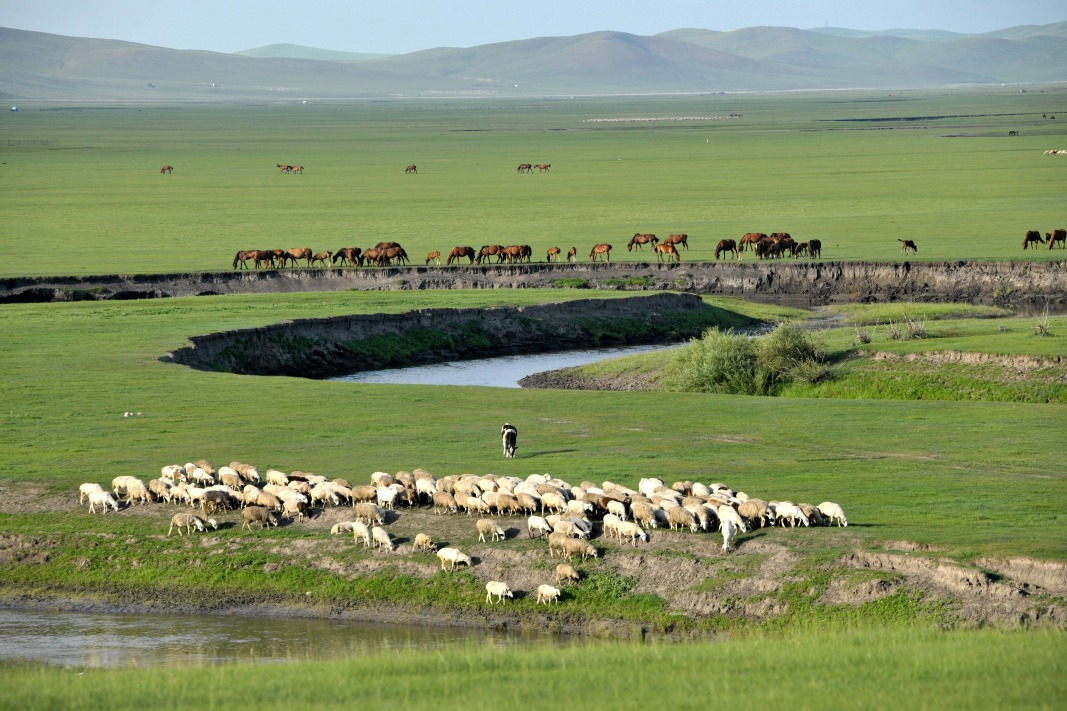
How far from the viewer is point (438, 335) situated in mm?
47438

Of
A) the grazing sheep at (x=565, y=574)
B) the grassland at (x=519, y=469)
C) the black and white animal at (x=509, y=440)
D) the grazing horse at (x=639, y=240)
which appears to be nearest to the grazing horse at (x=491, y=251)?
the grassland at (x=519, y=469)

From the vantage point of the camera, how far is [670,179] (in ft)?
353

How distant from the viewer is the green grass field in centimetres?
6875

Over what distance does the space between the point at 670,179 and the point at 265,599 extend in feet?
293

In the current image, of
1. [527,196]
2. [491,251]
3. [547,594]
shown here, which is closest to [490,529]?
[547,594]

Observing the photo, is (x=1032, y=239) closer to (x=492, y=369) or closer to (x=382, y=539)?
(x=492, y=369)

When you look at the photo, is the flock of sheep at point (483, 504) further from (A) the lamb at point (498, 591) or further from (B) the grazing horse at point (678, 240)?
(B) the grazing horse at point (678, 240)

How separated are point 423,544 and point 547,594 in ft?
7.89

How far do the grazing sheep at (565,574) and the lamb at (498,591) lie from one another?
2.28 feet

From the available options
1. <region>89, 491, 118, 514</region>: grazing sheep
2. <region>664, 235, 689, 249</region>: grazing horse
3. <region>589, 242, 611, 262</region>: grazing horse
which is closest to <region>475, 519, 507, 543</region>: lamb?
<region>89, 491, 118, 514</region>: grazing sheep

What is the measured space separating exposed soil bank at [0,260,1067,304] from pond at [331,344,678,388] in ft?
31.2

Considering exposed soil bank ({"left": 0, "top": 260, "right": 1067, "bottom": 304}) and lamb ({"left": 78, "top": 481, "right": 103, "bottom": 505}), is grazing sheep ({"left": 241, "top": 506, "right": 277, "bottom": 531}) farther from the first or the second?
exposed soil bank ({"left": 0, "top": 260, "right": 1067, "bottom": 304})

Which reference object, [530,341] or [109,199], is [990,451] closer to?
[530,341]

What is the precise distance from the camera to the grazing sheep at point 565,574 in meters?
19.8
